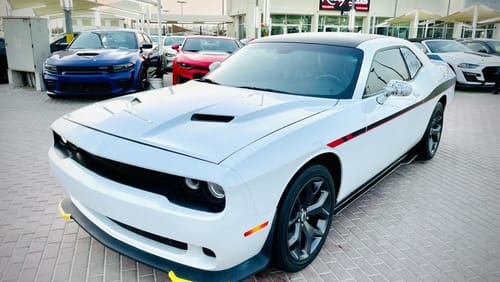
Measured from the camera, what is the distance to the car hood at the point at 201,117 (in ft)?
6.88

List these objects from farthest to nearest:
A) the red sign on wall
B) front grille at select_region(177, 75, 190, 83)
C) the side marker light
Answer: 1. the red sign on wall
2. front grille at select_region(177, 75, 190, 83)
3. the side marker light

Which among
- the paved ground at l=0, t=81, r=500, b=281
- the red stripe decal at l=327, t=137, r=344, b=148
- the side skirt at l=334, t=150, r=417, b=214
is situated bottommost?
the paved ground at l=0, t=81, r=500, b=281

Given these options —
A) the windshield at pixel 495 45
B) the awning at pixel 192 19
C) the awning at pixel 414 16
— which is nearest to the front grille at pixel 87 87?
the windshield at pixel 495 45

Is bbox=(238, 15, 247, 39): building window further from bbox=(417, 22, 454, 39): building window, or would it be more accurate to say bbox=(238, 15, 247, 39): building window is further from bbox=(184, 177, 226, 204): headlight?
bbox=(184, 177, 226, 204): headlight

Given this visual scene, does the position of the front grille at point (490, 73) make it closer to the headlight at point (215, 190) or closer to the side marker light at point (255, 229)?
the side marker light at point (255, 229)

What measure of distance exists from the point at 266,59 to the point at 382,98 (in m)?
1.14

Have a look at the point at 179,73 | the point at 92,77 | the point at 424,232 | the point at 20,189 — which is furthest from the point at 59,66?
the point at 424,232

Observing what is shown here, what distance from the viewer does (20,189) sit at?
382 centimetres

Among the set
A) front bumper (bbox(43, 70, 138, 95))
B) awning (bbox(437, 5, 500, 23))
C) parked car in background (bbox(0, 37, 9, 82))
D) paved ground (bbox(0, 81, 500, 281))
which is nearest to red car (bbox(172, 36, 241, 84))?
front bumper (bbox(43, 70, 138, 95))

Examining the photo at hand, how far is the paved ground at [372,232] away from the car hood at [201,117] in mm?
989

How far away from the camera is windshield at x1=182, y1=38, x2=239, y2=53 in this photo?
403 inches

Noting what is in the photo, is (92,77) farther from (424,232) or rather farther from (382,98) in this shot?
(424,232)

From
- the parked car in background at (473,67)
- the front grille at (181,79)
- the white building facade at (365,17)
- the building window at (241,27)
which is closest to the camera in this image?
the front grille at (181,79)

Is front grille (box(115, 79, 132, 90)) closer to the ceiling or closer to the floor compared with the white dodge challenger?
closer to the floor
